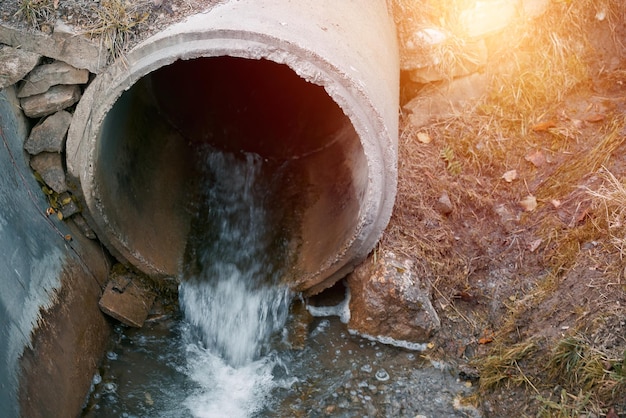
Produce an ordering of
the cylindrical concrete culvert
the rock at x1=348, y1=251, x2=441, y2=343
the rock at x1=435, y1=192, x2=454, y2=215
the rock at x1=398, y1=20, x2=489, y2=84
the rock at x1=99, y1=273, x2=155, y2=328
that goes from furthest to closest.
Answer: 1. the rock at x1=398, y1=20, x2=489, y2=84
2. the rock at x1=435, y1=192, x2=454, y2=215
3. the rock at x1=99, y1=273, x2=155, y2=328
4. the rock at x1=348, y1=251, x2=441, y2=343
5. the cylindrical concrete culvert

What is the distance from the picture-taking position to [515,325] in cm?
408

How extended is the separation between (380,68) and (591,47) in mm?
2108

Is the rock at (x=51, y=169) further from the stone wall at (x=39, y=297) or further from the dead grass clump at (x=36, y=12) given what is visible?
the dead grass clump at (x=36, y=12)

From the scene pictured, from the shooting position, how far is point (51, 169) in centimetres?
410

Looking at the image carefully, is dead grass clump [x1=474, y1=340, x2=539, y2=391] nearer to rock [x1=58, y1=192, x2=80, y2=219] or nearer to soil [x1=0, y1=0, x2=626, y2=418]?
soil [x1=0, y1=0, x2=626, y2=418]

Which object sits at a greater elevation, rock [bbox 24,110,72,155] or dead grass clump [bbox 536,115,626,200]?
rock [bbox 24,110,72,155]

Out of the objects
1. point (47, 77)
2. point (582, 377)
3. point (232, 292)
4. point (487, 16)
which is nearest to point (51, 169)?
point (47, 77)

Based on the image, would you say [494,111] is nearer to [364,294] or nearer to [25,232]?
[364,294]

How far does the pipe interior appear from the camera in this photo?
4.51 m

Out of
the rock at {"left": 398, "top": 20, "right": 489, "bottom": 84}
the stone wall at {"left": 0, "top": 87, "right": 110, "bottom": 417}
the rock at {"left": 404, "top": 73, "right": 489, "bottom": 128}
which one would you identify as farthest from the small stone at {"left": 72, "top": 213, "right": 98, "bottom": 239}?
the rock at {"left": 398, "top": 20, "right": 489, "bottom": 84}

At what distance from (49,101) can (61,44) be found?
0.32m

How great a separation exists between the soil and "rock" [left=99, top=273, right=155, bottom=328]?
4.93ft

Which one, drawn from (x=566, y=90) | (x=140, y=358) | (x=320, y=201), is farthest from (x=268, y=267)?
(x=566, y=90)

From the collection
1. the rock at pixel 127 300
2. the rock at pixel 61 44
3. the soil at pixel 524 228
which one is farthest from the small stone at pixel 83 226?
the soil at pixel 524 228
